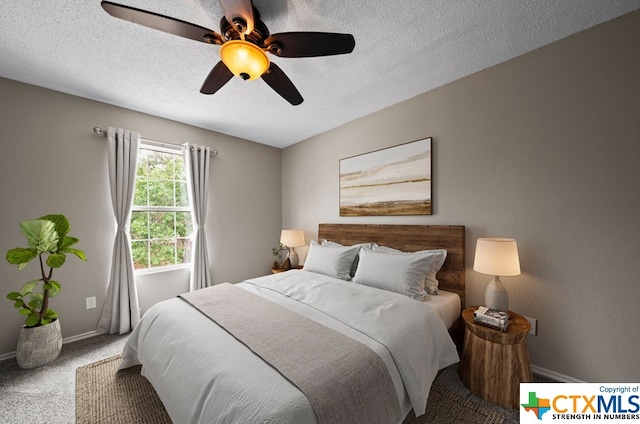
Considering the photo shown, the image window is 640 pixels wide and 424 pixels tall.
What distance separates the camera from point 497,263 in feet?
5.39

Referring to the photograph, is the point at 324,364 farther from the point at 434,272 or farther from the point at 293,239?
the point at 293,239

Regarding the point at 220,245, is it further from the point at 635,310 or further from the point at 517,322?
the point at 635,310

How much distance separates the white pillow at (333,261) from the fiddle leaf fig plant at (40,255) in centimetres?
219

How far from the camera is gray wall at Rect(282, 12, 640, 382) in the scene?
149cm

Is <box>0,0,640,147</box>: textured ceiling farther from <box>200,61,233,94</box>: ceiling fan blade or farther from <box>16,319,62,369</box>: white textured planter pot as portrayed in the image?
<box>16,319,62,369</box>: white textured planter pot

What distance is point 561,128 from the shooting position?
1697 millimetres

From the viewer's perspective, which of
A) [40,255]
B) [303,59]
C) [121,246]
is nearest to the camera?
[303,59]

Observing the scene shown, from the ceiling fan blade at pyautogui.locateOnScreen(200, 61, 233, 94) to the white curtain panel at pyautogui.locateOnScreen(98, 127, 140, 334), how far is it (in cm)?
153

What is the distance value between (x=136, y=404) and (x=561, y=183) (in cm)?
335

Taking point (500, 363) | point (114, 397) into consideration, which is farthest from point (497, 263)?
point (114, 397)

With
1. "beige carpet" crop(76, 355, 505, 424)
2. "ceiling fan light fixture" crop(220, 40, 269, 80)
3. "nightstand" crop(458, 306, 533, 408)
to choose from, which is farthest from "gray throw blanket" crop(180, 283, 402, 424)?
"ceiling fan light fixture" crop(220, 40, 269, 80)

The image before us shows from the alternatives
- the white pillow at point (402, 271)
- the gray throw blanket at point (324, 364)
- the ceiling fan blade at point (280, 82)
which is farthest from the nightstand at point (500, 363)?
the ceiling fan blade at point (280, 82)

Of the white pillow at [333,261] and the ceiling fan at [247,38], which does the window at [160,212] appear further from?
the ceiling fan at [247,38]

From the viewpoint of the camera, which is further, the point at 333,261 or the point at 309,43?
the point at 333,261
